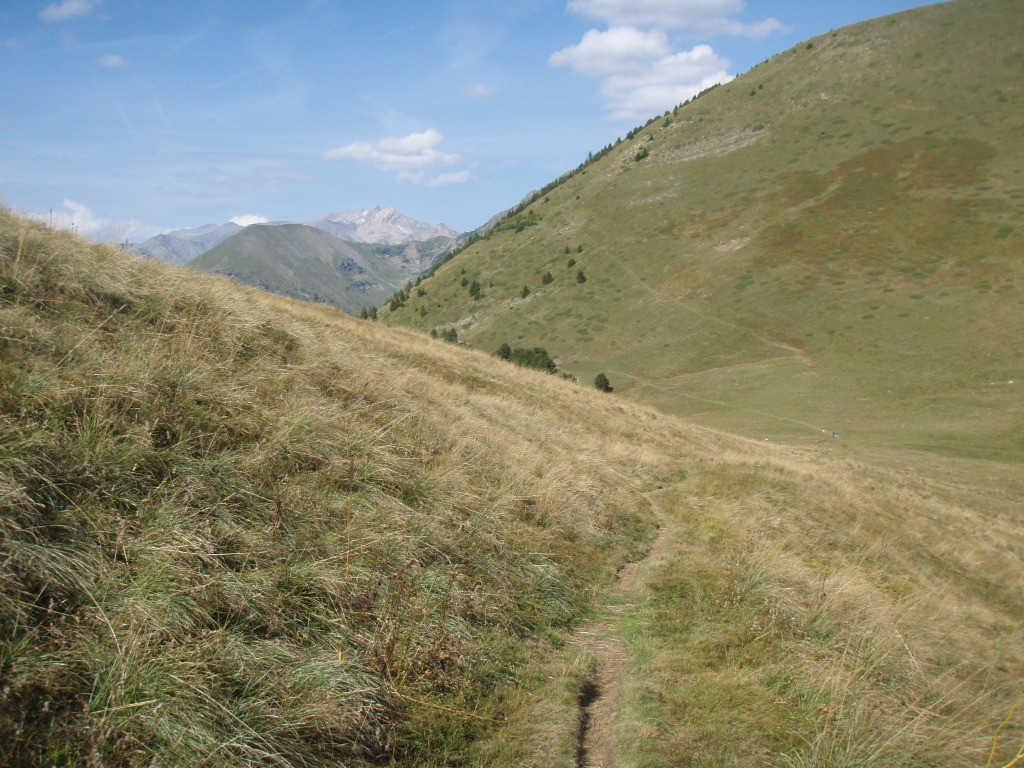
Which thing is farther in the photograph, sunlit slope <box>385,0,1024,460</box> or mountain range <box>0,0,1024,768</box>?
sunlit slope <box>385,0,1024,460</box>

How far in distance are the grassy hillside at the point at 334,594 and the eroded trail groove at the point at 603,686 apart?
0.08 metres

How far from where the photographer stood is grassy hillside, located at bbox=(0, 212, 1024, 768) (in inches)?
132

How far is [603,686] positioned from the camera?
16.1 ft

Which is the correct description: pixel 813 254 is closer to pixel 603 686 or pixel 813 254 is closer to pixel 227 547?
pixel 603 686

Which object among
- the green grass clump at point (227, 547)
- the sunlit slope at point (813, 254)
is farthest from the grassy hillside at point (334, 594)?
the sunlit slope at point (813, 254)

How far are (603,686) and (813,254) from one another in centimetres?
7923

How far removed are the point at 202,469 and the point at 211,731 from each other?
2.37m

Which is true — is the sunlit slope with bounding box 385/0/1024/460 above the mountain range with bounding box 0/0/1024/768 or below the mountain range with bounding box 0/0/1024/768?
above

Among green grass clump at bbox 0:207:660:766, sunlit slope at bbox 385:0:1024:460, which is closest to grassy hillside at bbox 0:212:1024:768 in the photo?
green grass clump at bbox 0:207:660:766

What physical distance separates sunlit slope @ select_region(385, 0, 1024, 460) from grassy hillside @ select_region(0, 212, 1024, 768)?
38194 mm

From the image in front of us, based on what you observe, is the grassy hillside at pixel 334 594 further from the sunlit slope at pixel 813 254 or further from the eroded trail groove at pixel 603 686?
the sunlit slope at pixel 813 254

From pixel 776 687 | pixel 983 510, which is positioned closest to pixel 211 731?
pixel 776 687

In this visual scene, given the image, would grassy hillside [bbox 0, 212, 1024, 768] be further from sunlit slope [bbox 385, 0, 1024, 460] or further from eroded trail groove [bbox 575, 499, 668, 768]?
sunlit slope [bbox 385, 0, 1024, 460]

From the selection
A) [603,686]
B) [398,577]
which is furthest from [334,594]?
[603,686]
